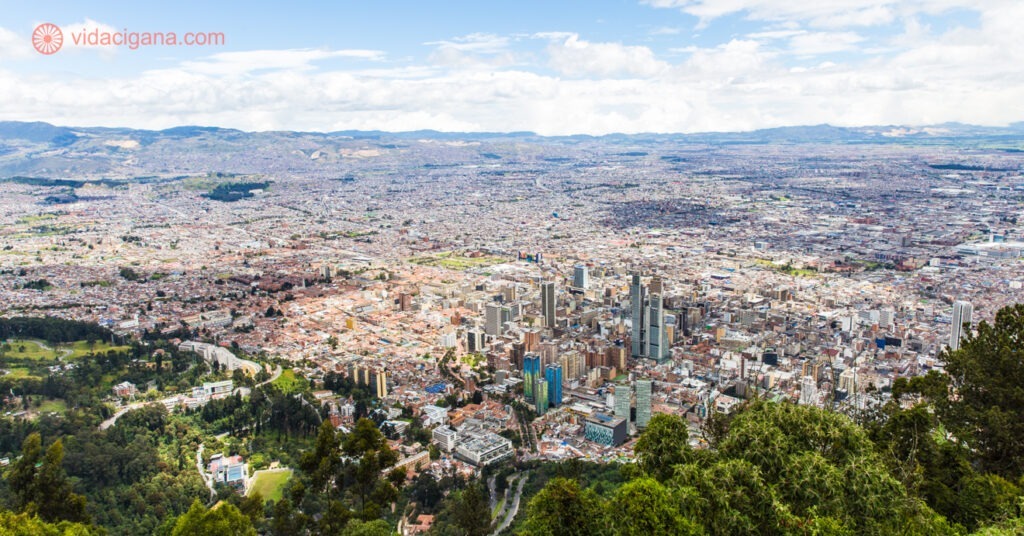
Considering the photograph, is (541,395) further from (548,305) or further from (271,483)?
(271,483)

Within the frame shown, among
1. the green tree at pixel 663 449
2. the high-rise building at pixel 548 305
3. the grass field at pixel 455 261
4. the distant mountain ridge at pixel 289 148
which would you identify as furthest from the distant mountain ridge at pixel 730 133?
the green tree at pixel 663 449

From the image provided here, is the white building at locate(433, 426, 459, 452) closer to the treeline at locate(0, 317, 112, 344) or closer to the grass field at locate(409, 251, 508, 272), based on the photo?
the treeline at locate(0, 317, 112, 344)

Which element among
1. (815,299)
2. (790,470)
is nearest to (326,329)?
(815,299)

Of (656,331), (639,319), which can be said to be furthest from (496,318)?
(656,331)

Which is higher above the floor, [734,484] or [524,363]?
[734,484]

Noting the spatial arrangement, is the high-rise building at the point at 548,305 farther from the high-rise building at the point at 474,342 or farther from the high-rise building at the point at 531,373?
the high-rise building at the point at 531,373

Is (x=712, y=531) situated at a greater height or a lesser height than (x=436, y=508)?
greater

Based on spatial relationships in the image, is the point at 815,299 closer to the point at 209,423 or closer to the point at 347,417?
the point at 347,417
